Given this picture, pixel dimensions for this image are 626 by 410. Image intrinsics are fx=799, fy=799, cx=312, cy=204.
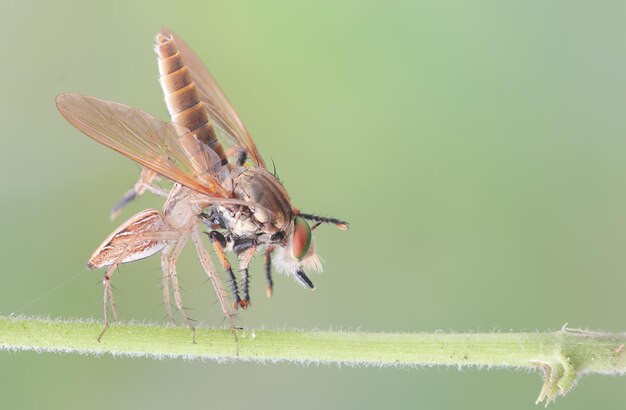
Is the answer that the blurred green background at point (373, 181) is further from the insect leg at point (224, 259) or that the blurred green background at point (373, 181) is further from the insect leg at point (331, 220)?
the insect leg at point (224, 259)


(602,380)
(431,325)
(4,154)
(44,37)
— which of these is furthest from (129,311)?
(602,380)

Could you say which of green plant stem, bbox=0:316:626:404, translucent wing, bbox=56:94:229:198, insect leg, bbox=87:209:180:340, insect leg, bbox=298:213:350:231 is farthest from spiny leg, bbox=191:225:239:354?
insect leg, bbox=298:213:350:231

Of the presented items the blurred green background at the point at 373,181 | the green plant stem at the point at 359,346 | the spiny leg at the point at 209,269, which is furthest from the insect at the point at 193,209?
the blurred green background at the point at 373,181

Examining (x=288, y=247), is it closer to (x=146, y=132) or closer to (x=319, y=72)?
(x=146, y=132)

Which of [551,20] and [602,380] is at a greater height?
[551,20]

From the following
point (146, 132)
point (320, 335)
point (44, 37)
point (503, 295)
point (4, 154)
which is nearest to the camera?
point (320, 335)

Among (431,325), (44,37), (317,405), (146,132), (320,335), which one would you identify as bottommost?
(317,405)

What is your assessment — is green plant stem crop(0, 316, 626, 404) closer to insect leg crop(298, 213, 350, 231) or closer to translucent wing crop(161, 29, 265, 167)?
insect leg crop(298, 213, 350, 231)
